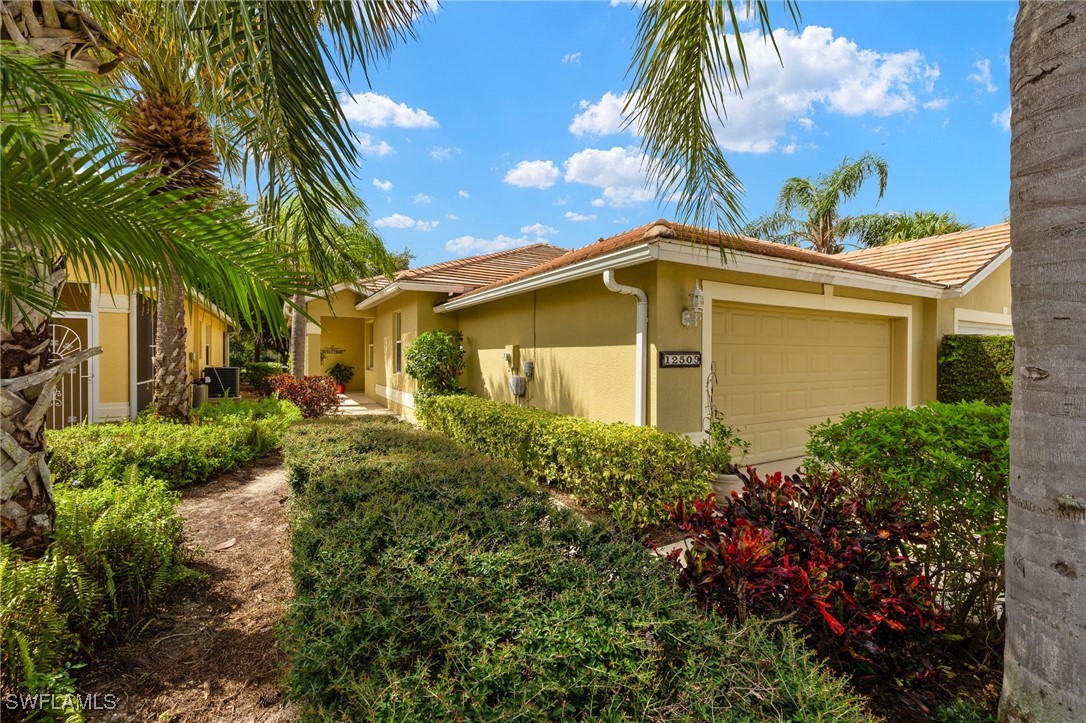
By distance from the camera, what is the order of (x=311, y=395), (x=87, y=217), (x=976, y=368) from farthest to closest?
1. (x=311, y=395)
2. (x=976, y=368)
3. (x=87, y=217)

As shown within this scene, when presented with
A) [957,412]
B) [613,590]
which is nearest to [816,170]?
[957,412]

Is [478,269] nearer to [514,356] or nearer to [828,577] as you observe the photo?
[514,356]

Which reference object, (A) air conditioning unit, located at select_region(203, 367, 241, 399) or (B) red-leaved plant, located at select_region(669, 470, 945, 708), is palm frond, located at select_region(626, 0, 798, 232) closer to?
(B) red-leaved plant, located at select_region(669, 470, 945, 708)

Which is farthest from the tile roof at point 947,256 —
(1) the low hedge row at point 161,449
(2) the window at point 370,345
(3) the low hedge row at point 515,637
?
(2) the window at point 370,345

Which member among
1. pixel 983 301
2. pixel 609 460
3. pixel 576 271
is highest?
pixel 983 301

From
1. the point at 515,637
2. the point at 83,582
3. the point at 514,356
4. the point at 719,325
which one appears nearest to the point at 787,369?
the point at 719,325

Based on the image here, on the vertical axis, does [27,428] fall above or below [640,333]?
below

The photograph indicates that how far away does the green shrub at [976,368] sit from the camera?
8984 mm

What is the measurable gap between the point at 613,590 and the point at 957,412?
3.22 metres

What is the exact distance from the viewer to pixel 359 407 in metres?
15.9

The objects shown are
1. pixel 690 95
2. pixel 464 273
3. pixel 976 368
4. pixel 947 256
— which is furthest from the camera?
pixel 464 273

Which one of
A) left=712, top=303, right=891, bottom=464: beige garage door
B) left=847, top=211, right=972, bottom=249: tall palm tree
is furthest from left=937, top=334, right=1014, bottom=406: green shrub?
left=847, top=211, right=972, bottom=249: tall palm tree

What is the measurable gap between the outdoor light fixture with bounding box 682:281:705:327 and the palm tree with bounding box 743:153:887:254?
14.9 meters

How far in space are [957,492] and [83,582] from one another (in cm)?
526
